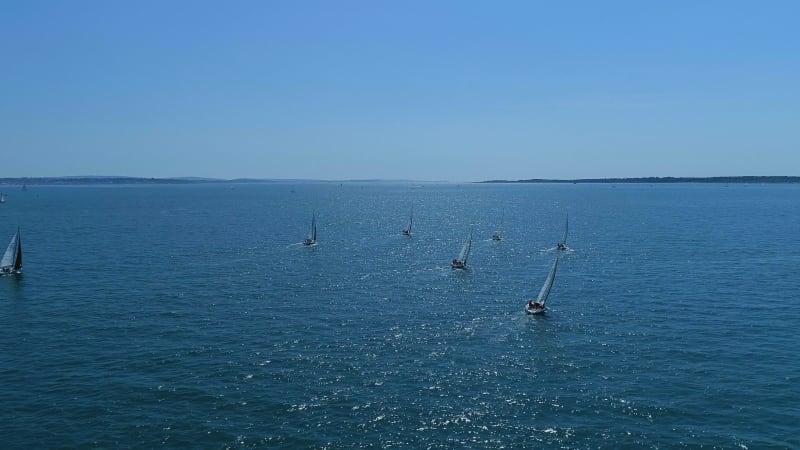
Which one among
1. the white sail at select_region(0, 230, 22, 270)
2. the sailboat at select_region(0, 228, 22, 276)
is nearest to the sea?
the sailboat at select_region(0, 228, 22, 276)

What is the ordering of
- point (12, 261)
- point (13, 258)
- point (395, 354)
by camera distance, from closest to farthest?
point (395, 354), point (13, 258), point (12, 261)

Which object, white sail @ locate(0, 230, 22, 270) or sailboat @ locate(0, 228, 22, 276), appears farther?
white sail @ locate(0, 230, 22, 270)

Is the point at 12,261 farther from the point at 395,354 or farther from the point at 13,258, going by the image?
the point at 395,354

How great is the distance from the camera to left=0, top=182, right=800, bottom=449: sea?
45.4m

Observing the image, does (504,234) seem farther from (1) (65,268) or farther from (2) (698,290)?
(1) (65,268)

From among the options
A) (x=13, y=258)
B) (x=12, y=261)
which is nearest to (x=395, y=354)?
(x=13, y=258)

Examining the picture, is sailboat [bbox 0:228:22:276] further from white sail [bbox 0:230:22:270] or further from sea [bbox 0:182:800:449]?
sea [bbox 0:182:800:449]

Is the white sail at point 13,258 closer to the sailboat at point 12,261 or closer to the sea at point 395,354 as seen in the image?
the sailboat at point 12,261

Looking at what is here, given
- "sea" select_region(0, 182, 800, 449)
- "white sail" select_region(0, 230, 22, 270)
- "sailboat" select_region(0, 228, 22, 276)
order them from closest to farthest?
"sea" select_region(0, 182, 800, 449) < "sailboat" select_region(0, 228, 22, 276) < "white sail" select_region(0, 230, 22, 270)

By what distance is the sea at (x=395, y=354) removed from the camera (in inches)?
1786

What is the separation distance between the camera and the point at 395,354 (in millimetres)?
61688

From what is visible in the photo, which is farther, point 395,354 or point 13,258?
point 13,258

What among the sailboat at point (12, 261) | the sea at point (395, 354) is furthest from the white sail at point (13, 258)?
the sea at point (395, 354)

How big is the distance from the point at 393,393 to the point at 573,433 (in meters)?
15.6
